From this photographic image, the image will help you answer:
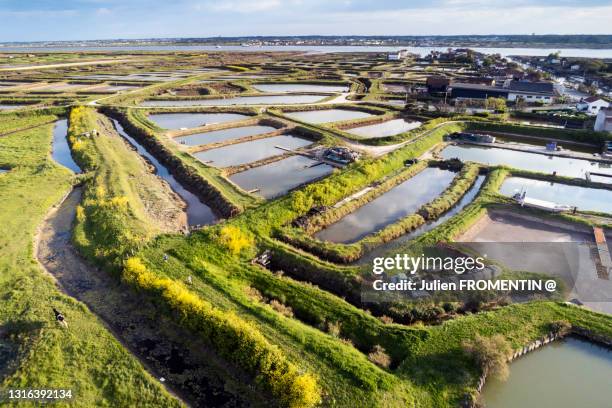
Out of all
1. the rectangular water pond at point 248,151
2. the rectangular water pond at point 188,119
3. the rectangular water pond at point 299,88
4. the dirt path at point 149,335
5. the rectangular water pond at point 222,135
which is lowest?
the dirt path at point 149,335

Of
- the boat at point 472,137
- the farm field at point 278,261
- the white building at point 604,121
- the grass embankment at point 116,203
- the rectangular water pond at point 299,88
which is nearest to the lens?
the farm field at point 278,261

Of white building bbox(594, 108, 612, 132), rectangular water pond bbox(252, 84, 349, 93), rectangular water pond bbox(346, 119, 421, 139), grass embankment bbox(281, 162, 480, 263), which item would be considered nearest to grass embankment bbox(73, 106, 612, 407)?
grass embankment bbox(281, 162, 480, 263)

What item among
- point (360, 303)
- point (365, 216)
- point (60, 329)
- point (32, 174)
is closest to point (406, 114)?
point (365, 216)

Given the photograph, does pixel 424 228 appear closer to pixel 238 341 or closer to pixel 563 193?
pixel 563 193

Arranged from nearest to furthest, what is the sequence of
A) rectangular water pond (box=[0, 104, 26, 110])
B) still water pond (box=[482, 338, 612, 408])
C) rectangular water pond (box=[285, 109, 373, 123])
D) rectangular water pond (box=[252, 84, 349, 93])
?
still water pond (box=[482, 338, 612, 408]), rectangular water pond (box=[285, 109, 373, 123]), rectangular water pond (box=[0, 104, 26, 110]), rectangular water pond (box=[252, 84, 349, 93])

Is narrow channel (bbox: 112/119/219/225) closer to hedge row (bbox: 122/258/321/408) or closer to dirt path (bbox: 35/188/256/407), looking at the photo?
dirt path (bbox: 35/188/256/407)

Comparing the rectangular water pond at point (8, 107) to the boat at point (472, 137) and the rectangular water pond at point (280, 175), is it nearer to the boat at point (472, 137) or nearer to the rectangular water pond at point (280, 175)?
the rectangular water pond at point (280, 175)

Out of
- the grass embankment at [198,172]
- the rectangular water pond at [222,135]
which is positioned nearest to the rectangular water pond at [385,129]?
the rectangular water pond at [222,135]

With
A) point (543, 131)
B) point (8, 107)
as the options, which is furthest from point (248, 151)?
point (8, 107)
